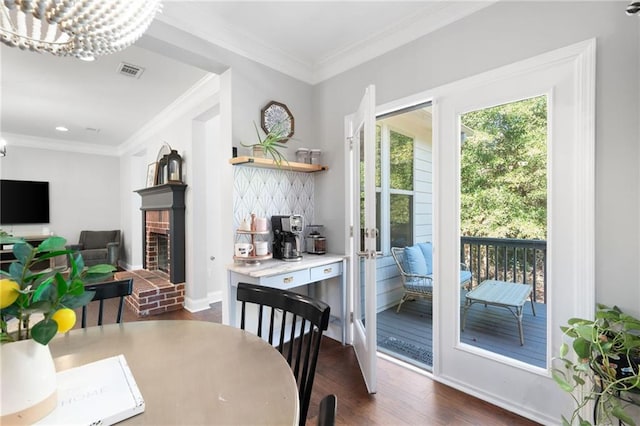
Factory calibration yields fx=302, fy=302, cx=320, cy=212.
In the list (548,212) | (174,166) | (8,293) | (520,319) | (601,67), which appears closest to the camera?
(8,293)

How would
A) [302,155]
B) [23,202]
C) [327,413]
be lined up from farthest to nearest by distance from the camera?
[23,202] < [302,155] < [327,413]

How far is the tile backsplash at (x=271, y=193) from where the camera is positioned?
8.10ft

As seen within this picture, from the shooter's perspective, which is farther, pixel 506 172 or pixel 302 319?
pixel 506 172

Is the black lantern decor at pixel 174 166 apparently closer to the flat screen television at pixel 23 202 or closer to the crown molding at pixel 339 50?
the crown molding at pixel 339 50

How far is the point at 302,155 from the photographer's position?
2.80 m

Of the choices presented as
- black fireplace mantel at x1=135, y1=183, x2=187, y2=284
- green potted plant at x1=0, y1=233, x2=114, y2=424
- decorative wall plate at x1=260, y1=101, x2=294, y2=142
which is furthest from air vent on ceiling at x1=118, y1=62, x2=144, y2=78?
green potted plant at x1=0, y1=233, x2=114, y2=424

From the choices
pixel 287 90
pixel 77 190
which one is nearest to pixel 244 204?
pixel 287 90

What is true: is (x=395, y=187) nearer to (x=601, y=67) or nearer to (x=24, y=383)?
(x=601, y=67)

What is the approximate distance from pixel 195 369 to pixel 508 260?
1890 millimetres

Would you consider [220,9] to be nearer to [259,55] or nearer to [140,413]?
[259,55]

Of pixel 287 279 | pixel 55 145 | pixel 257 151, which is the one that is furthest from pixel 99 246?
pixel 287 279

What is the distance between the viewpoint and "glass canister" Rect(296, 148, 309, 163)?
2.79m

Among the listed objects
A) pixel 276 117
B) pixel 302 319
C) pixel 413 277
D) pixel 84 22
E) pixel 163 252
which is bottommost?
pixel 413 277

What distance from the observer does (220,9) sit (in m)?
2.12
